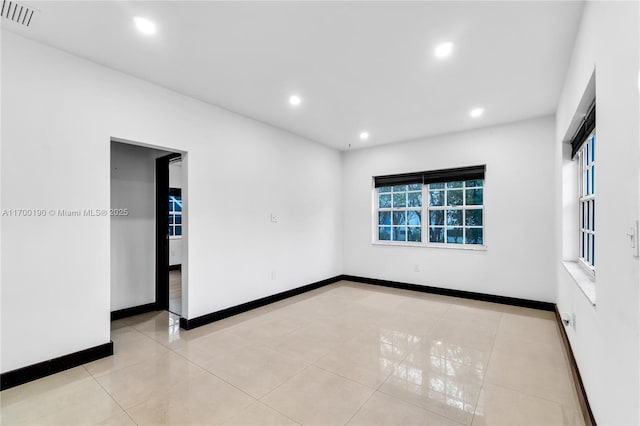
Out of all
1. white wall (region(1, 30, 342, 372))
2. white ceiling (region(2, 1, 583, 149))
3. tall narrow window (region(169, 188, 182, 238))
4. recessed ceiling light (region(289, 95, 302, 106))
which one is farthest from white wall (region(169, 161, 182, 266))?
recessed ceiling light (region(289, 95, 302, 106))

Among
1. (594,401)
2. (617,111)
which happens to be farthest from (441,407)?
(617,111)

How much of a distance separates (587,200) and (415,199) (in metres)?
2.87

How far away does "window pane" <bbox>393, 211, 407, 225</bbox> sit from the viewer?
5.57m

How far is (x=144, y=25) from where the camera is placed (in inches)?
88.0

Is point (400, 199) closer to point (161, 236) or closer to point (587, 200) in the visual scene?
point (587, 200)

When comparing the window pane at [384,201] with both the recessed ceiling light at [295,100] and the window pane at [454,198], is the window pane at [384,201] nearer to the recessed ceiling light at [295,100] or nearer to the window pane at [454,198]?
the window pane at [454,198]

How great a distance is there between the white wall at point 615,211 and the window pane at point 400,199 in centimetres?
371

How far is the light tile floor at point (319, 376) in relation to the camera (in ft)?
6.38

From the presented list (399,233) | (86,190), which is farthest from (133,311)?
(399,233)

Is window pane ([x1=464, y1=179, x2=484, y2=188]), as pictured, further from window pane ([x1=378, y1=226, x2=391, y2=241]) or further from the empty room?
window pane ([x1=378, y1=226, x2=391, y2=241])

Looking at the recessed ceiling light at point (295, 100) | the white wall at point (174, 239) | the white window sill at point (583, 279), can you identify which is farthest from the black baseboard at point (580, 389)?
the white wall at point (174, 239)

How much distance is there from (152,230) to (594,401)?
487 centimetres

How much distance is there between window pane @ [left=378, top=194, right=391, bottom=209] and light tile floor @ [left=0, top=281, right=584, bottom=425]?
2.50 meters

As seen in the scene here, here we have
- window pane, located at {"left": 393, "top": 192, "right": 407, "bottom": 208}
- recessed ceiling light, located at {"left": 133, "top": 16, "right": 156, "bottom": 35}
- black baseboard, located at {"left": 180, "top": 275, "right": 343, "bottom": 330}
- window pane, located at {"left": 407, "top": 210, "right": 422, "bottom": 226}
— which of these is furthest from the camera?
window pane, located at {"left": 393, "top": 192, "right": 407, "bottom": 208}
